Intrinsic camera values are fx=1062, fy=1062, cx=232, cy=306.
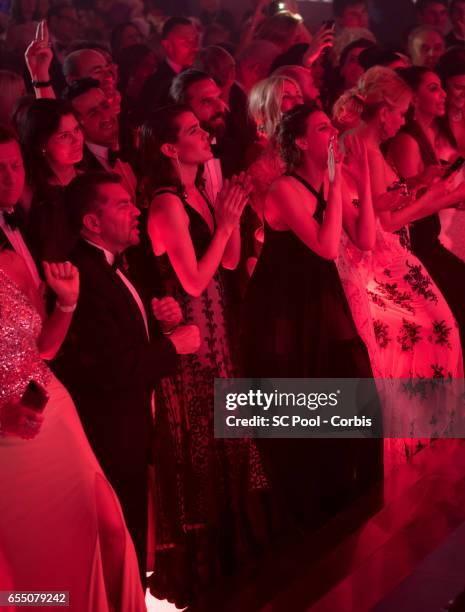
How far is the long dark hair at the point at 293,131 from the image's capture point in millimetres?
4156

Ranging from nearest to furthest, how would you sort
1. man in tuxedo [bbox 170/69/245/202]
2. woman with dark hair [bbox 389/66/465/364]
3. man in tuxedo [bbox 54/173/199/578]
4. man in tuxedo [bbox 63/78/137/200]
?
man in tuxedo [bbox 54/173/199/578]
man in tuxedo [bbox 63/78/137/200]
man in tuxedo [bbox 170/69/245/202]
woman with dark hair [bbox 389/66/465/364]

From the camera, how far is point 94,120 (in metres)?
3.46

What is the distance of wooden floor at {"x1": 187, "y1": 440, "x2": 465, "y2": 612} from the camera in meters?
3.80

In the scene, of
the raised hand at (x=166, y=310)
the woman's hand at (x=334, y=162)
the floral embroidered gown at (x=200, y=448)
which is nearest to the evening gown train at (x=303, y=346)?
the woman's hand at (x=334, y=162)

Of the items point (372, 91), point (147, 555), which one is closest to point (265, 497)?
point (147, 555)

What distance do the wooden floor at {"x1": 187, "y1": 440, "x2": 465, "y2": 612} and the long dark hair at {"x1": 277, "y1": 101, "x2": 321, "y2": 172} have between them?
1503mm

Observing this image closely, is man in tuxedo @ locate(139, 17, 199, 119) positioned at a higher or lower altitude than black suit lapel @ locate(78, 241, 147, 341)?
higher

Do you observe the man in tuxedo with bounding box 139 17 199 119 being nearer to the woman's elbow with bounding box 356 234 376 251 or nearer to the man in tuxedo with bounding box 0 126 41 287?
the woman's elbow with bounding box 356 234 376 251

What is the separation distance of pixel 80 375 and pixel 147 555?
834mm

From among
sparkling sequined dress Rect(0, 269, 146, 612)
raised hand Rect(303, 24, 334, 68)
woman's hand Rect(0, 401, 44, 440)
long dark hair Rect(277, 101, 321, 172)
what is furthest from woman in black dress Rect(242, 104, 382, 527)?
woman's hand Rect(0, 401, 44, 440)

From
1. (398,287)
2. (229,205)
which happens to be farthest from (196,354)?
(398,287)

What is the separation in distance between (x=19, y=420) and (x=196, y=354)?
3.69 ft

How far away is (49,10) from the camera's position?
4605mm

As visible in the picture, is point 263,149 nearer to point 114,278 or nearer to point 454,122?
point 114,278
